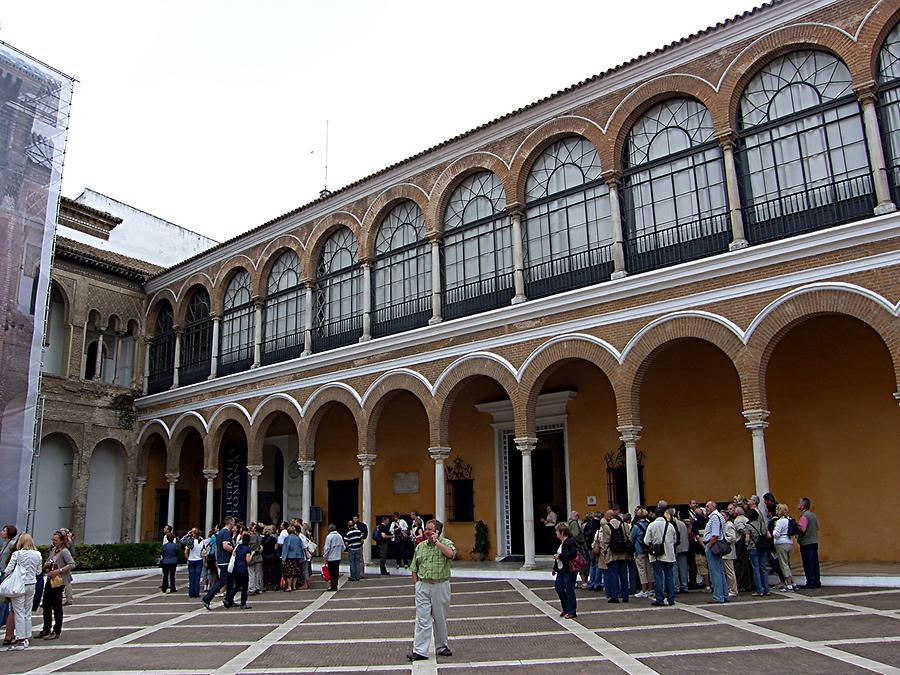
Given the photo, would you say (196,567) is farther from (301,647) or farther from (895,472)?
(895,472)

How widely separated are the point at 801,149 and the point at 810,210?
1.22 metres

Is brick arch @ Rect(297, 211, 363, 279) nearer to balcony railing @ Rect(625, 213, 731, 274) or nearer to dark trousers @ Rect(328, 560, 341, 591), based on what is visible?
balcony railing @ Rect(625, 213, 731, 274)

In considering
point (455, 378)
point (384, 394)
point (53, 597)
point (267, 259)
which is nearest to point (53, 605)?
point (53, 597)

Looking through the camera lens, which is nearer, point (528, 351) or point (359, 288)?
point (528, 351)

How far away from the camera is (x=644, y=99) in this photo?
15539mm

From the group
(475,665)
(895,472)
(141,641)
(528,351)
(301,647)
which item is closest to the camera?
(475,665)

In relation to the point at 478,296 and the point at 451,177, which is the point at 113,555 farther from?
the point at 451,177

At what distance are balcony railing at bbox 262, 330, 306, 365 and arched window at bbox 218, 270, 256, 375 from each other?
0.73m

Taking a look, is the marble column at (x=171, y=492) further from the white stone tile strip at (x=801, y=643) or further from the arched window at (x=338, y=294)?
the white stone tile strip at (x=801, y=643)

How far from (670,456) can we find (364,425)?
7.34 meters

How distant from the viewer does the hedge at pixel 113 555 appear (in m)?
20.4

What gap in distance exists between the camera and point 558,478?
18.6 metres

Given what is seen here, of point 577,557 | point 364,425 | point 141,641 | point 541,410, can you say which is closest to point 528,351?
point 541,410

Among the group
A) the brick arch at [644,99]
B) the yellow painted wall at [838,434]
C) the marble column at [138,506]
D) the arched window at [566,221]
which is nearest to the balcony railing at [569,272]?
the arched window at [566,221]
